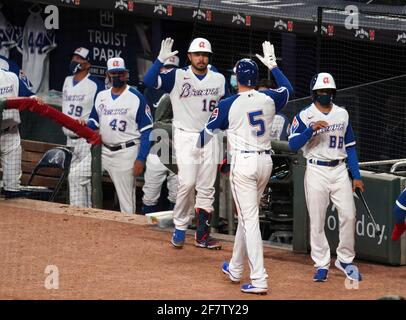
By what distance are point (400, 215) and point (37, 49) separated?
812cm

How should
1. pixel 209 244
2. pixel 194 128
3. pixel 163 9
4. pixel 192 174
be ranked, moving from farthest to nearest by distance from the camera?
pixel 163 9, pixel 209 244, pixel 194 128, pixel 192 174

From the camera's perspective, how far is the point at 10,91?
48.6 ft

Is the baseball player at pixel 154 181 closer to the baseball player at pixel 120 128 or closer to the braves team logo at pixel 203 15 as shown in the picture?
the braves team logo at pixel 203 15

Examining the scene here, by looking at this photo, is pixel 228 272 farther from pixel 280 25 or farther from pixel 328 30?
pixel 280 25

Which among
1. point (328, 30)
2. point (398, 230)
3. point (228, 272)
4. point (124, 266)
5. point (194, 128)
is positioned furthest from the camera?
point (328, 30)

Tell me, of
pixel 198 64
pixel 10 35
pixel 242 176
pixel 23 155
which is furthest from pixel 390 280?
pixel 10 35

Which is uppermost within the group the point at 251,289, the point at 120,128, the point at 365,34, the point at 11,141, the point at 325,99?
the point at 365,34

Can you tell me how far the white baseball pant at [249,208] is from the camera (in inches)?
446

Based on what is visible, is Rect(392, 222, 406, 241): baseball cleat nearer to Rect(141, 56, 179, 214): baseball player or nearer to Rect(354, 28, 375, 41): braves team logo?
Rect(354, 28, 375, 41): braves team logo

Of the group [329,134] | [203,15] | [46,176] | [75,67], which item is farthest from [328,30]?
[46,176]

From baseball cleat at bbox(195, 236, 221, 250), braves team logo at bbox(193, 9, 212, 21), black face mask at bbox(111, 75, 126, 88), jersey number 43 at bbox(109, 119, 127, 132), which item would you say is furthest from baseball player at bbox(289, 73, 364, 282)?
braves team logo at bbox(193, 9, 212, 21)

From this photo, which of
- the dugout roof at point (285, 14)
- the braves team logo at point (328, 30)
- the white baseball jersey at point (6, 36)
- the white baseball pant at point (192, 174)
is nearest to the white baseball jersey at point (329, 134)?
the white baseball pant at point (192, 174)

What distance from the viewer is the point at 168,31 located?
682 inches
